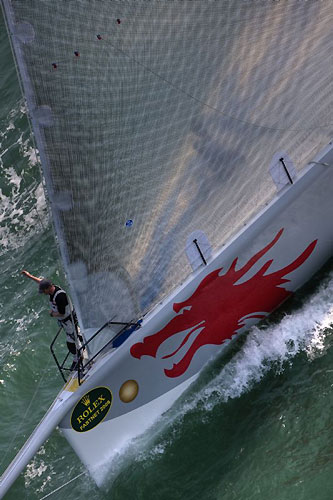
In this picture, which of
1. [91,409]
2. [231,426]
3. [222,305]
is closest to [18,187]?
[222,305]

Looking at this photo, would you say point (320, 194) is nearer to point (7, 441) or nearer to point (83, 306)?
point (83, 306)

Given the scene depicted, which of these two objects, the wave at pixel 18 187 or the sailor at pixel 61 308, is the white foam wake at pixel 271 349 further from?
the wave at pixel 18 187

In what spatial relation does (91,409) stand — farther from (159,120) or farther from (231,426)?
(159,120)

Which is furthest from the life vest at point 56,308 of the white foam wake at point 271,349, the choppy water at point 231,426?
the white foam wake at point 271,349

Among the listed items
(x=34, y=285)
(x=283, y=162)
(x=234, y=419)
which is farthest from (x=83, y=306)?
(x=34, y=285)

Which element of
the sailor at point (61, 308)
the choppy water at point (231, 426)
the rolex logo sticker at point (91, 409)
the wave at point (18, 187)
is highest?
the wave at point (18, 187)

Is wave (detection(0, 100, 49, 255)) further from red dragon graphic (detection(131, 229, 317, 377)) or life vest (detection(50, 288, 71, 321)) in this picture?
red dragon graphic (detection(131, 229, 317, 377))

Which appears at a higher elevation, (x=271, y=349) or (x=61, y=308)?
(x=61, y=308)
